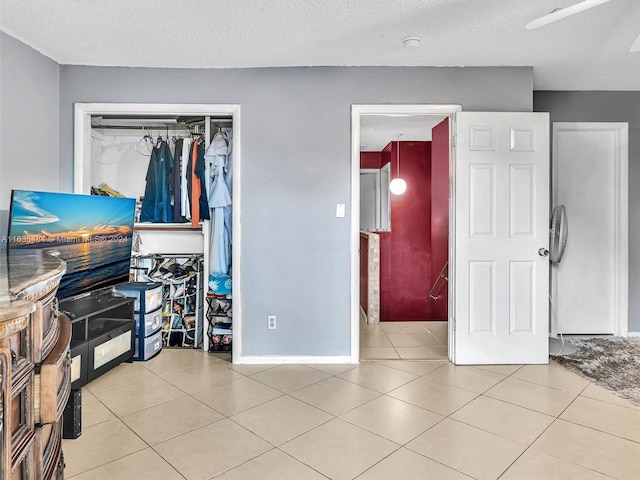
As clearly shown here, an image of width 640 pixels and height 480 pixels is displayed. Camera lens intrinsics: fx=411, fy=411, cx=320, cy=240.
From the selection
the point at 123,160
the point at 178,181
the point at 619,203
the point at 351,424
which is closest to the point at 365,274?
the point at 178,181

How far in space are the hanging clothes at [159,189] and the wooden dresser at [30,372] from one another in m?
2.55

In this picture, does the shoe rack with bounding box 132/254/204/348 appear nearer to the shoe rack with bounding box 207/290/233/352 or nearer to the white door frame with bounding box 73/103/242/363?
the shoe rack with bounding box 207/290/233/352

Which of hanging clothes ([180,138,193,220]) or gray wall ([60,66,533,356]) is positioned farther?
hanging clothes ([180,138,193,220])

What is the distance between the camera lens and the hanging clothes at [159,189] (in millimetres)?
3721

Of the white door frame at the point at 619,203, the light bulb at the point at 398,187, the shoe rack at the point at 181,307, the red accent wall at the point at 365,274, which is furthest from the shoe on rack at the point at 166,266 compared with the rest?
the white door frame at the point at 619,203

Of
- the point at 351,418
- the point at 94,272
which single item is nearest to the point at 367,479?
the point at 351,418

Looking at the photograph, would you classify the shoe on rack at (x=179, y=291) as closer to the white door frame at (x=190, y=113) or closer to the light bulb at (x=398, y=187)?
the white door frame at (x=190, y=113)

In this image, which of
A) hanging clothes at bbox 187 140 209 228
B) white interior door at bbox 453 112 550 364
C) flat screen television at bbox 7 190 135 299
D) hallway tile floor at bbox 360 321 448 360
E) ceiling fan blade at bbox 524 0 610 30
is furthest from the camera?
hanging clothes at bbox 187 140 209 228

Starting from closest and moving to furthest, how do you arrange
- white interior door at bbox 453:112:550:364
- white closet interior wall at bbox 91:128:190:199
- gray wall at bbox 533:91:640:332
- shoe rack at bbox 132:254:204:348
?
1. white interior door at bbox 453:112:550:364
2. shoe rack at bbox 132:254:204:348
3. gray wall at bbox 533:91:640:332
4. white closet interior wall at bbox 91:128:190:199

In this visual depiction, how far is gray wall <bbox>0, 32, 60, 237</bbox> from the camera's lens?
107 inches

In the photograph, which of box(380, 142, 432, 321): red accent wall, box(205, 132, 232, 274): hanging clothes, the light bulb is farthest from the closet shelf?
the light bulb

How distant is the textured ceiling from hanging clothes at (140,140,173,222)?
81 centimetres

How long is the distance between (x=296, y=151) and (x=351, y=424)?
6.74 feet

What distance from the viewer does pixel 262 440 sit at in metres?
2.12
